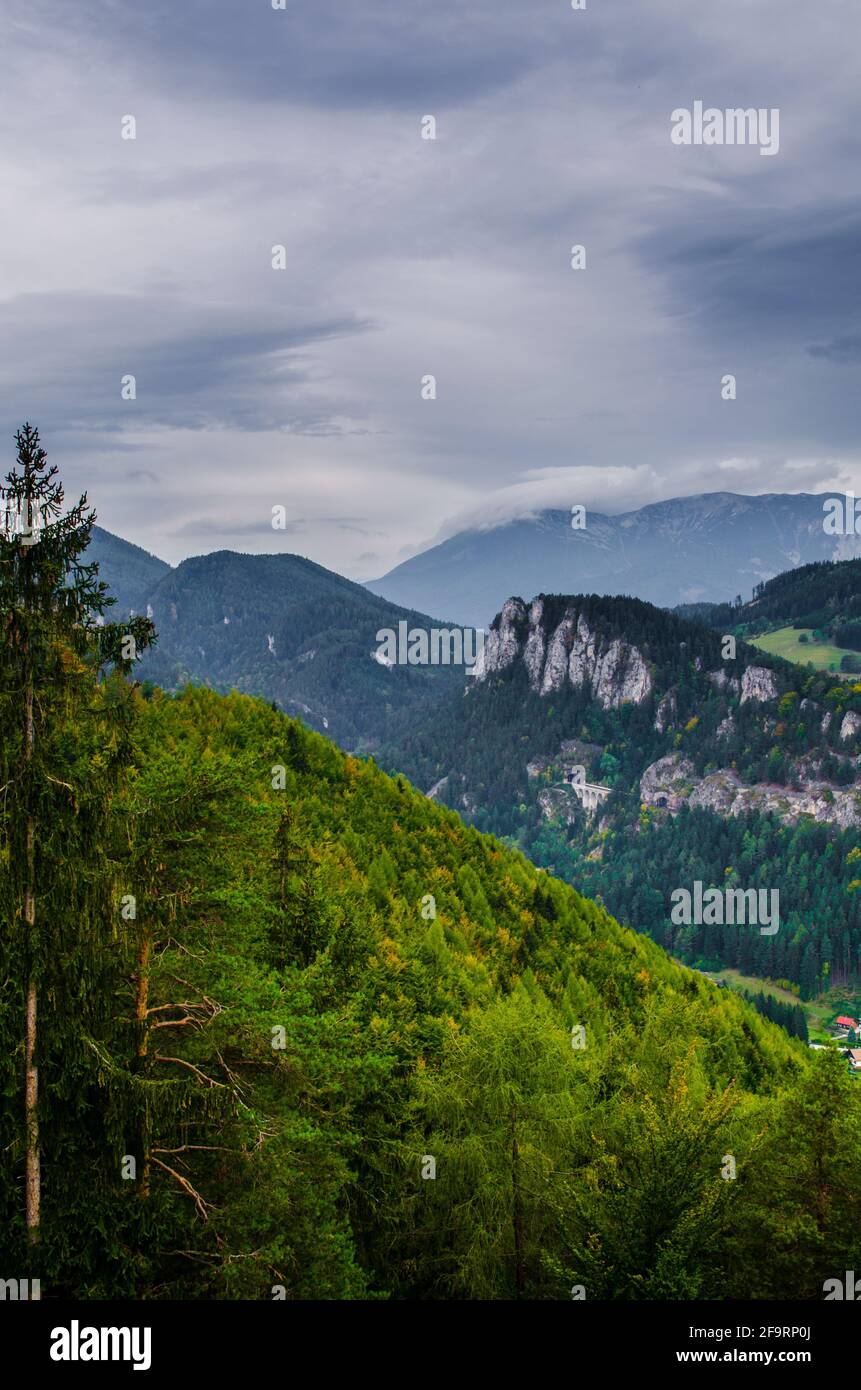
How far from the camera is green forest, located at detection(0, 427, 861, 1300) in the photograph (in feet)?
47.4

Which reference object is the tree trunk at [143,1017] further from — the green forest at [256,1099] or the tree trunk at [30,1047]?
the tree trunk at [30,1047]

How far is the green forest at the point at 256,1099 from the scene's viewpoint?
1445 cm

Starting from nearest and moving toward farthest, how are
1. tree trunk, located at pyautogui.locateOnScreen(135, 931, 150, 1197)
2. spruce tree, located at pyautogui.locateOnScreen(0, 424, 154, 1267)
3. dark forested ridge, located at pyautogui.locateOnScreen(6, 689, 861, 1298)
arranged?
spruce tree, located at pyautogui.locateOnScreen(0, 424, 154, 1267) < tree trunk, located at pyautogui.locateOnScreen(135, 931, 150, 1197) < dark forested ridge, located at pyautogui.locateOnScreen(6, 689, 861, 1298)

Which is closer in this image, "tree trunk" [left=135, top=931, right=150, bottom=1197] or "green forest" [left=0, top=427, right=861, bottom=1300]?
"green forest" [left=0, top=427, right=861, bottom=1300]

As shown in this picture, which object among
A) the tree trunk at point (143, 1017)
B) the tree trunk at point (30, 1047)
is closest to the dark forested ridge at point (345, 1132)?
the tree trunk at point (143, 1017)

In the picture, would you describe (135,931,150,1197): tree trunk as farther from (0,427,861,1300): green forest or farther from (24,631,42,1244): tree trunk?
(24,631,42,1244): tree trunk

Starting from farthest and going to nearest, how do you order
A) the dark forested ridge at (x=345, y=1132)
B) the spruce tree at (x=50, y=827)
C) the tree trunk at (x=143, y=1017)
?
the dark forested ridge at (x=345, y=1132)
the tree trunk at (x=143, y=1017)
the spruce tree at (x=50, y=827)

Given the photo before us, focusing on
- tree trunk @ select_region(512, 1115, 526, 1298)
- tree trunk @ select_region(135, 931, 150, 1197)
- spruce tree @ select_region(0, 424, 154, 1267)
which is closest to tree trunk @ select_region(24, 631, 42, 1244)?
spruce tree @ select_region(0, 424, 154, 1267)

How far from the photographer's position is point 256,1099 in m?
18.1

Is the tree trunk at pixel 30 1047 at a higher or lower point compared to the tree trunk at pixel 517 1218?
higher

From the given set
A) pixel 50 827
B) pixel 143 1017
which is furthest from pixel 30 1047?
pixel 50 827

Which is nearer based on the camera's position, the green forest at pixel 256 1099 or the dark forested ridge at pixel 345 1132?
the green forest at pixel 256 1099
